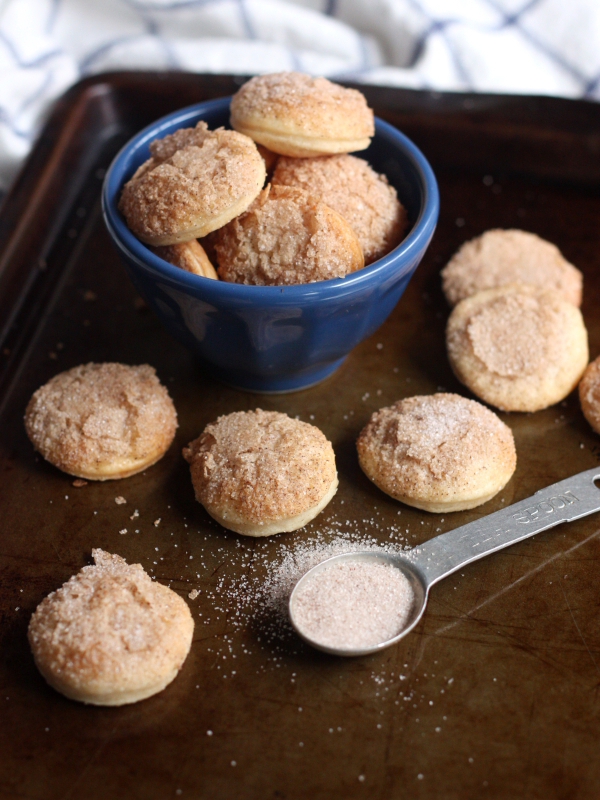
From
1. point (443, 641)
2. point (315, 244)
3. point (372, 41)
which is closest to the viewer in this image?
point (443, 641)

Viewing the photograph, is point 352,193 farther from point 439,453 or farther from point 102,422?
point 102,422

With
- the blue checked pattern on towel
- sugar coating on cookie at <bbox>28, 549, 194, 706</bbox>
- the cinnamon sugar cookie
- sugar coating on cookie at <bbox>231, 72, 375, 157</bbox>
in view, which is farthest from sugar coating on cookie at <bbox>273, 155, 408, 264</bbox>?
the blue checked pattern on towel

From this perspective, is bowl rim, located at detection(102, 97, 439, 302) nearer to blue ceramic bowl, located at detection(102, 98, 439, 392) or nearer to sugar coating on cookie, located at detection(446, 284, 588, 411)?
blue ceramic bowl, located at detection(102, 98, 439, 392)

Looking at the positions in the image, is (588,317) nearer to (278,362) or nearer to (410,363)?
(410,363)

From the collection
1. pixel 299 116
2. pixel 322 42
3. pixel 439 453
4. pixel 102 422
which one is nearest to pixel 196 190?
pixel 299 116

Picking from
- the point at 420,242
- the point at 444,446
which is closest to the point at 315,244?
the point at 420,242
